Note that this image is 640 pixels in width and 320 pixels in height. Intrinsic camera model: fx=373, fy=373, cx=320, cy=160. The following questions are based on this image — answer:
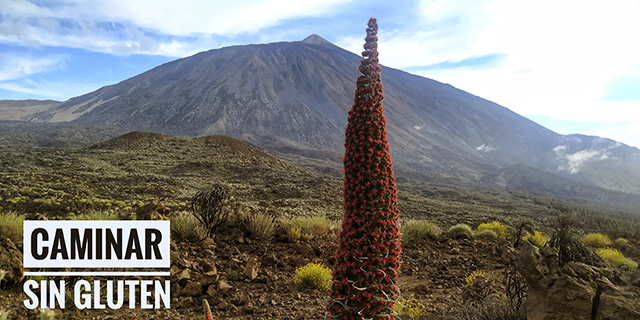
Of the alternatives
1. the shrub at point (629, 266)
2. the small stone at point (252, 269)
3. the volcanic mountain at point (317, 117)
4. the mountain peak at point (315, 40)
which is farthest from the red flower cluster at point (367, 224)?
the mountain peak at point (315, 40)

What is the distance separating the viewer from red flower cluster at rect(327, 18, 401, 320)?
3.49m

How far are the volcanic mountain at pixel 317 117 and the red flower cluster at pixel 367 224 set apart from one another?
5679 cm

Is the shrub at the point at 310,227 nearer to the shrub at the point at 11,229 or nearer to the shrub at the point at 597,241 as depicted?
the shrub at the point at 11,229

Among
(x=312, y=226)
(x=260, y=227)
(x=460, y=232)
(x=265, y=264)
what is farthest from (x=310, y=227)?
(x=460, y=232)

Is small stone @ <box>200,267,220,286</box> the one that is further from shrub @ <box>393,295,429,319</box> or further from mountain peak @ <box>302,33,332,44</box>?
mountain peak @ <box>302,33,332,44</box>

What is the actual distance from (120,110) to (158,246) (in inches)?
4178

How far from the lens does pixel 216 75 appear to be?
11300cm

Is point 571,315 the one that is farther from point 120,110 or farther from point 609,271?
point 120,110

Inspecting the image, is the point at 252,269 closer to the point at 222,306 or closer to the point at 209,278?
the point at 209,278

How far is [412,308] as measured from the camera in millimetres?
5301

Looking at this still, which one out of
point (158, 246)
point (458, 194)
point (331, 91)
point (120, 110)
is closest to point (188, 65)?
point (120, 110)

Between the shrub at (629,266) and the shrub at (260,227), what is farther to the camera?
the shrub at (629,266)

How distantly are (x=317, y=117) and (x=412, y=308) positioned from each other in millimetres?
91027

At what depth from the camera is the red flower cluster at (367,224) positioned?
349 cm
